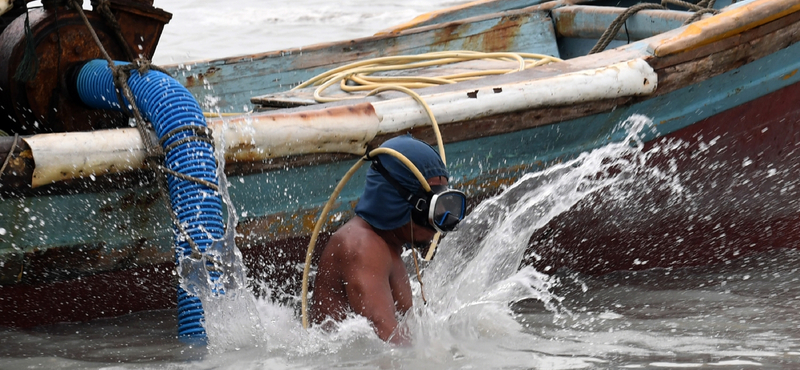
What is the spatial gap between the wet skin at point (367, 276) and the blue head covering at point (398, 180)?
0.13 ft

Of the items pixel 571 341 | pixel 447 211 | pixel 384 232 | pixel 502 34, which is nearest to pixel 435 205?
pixel 447 211

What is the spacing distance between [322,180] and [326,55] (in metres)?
2.20

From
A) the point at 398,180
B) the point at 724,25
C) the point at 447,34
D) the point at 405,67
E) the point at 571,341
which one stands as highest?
the point at 447,34

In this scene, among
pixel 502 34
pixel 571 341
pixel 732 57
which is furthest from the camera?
pixel 502 34

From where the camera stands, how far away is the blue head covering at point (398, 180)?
9.51 ft

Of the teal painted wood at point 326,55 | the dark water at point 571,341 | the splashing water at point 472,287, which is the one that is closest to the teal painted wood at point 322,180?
the splashing water at point 472,287

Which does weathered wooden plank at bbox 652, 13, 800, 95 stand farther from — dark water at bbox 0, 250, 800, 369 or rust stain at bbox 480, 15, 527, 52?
rust stain at bbox 480, 15, 527, 52

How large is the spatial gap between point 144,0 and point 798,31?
3.52 metres

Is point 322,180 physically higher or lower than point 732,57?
lower

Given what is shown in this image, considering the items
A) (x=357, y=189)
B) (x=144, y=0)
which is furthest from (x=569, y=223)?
(x=144, y=0)

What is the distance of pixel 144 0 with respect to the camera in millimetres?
4090

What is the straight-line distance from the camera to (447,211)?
9.27 feet

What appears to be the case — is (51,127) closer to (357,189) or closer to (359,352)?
(357,189)

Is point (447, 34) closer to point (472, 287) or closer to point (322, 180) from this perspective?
point (322, 180)
